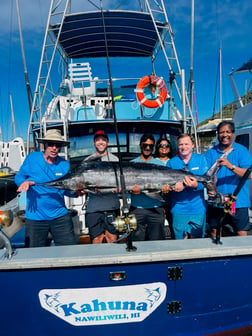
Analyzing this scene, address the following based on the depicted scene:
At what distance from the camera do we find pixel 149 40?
18.3 feet

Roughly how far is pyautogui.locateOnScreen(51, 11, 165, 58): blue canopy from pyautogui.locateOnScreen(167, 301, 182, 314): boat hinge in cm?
424

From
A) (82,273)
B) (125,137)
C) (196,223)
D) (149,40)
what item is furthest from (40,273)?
(149,40)

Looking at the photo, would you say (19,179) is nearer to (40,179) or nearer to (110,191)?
(40,179)

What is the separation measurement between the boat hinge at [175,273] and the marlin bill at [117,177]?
814 mm

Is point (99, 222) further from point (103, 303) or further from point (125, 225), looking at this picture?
point (103, 303)

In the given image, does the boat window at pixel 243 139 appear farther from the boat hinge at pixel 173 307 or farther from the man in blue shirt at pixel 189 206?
the boat hinge at pixel 173 307

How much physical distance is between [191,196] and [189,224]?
29 cm

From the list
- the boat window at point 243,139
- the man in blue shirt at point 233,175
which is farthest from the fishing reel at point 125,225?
the boat window at point 243,139

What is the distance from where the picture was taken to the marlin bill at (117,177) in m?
2.48

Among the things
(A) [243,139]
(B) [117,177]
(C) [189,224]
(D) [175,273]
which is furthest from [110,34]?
(D) [175,273]

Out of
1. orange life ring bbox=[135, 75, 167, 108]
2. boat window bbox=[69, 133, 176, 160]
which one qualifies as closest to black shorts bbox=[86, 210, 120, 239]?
boat window bbox=[69, 133, 176, 160]

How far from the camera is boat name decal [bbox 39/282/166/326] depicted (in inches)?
76.1

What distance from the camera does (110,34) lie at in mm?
5301

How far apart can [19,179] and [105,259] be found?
4.24 feet
